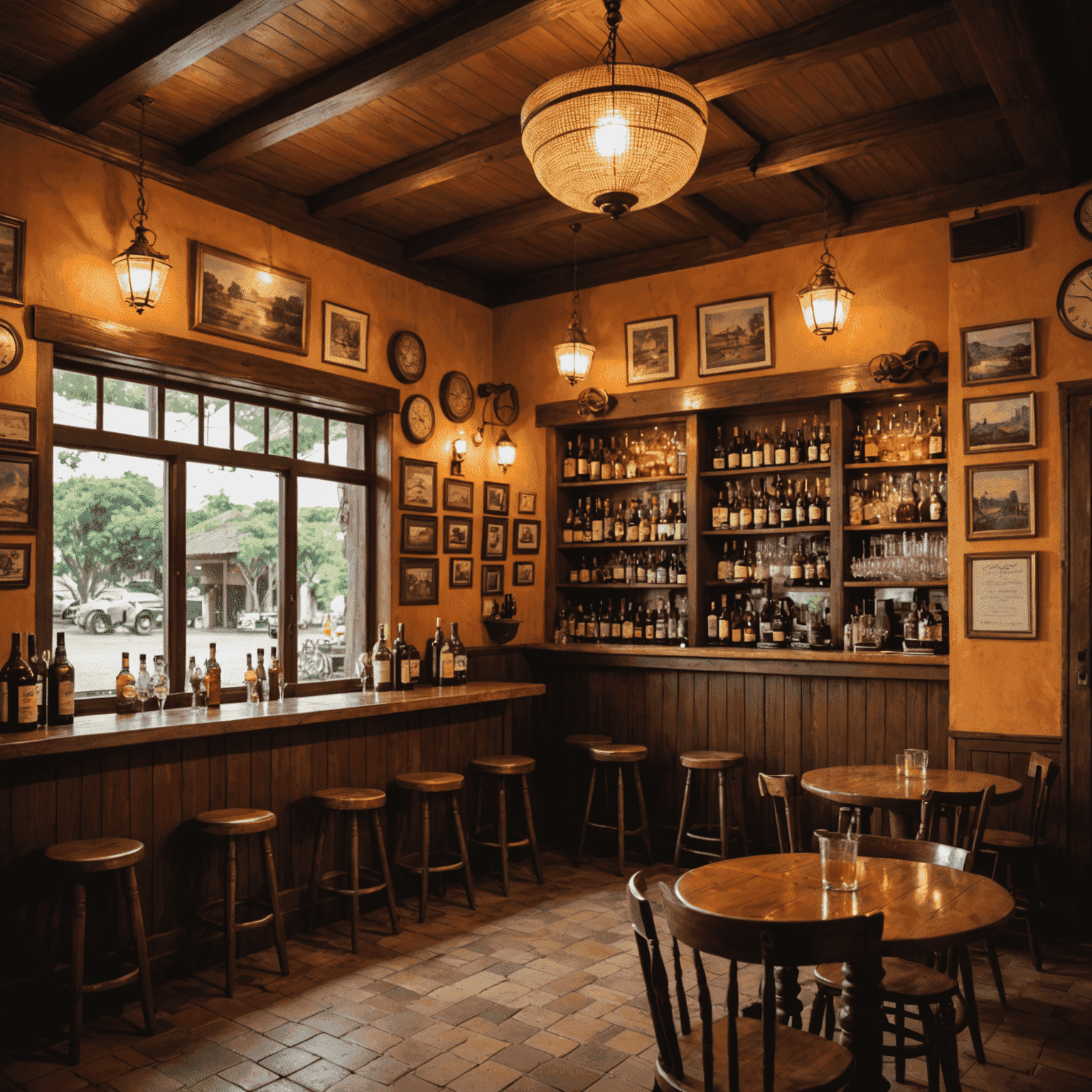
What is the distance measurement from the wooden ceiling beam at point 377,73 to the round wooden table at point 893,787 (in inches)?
122

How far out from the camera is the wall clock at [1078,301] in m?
4.45

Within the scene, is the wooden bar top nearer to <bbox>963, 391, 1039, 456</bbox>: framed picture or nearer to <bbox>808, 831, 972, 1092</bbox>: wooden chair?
<bbox>808, 831, 972, 1092</bbox>: wooden chair

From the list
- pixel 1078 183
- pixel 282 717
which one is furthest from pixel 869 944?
pixel 1078 183

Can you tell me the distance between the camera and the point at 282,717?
4.17 m

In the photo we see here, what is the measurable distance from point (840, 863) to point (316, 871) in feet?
9.02

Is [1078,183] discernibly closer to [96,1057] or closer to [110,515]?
[110,515]

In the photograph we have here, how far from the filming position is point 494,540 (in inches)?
255

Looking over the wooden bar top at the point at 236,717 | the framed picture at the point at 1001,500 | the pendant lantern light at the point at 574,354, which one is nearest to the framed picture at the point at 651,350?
the pendant lantern light at the point at 574,354

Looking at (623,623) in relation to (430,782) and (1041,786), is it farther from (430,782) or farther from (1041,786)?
(1041,786)

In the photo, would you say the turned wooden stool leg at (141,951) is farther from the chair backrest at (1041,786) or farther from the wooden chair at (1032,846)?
the chair backrest at (1041,786)

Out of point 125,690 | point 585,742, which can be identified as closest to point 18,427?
point 125,690

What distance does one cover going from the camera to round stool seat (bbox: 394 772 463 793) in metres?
4.62

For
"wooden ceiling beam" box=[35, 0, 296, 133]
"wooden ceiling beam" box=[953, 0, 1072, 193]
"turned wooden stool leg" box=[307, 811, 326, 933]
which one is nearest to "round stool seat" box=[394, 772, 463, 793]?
"turned wooden stool leg" box=[307, 811, 326, 933]

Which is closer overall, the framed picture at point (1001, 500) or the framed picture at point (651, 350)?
the framed picture at point (1001, 500)
